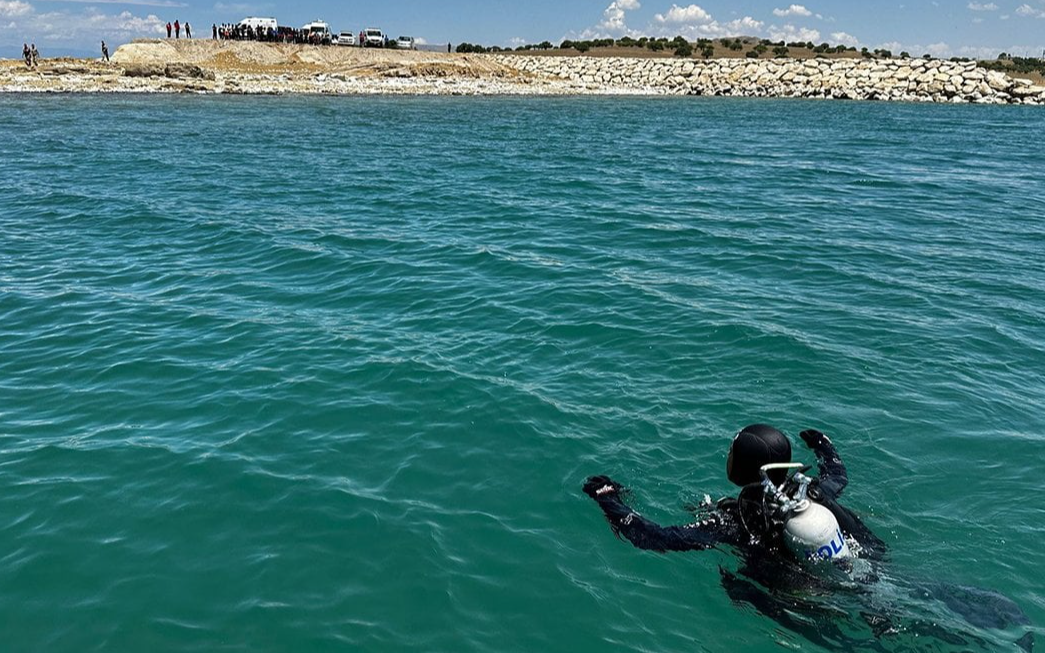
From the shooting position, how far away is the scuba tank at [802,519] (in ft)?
18.0

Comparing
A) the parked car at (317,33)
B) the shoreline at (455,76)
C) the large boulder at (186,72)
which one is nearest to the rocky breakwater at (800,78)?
the shoreline at (455,76)

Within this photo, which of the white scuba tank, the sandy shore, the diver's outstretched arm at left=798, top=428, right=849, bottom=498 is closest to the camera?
the white scuba tank

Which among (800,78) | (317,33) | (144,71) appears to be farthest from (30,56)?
(800,78)

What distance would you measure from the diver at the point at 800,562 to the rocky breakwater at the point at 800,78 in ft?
248

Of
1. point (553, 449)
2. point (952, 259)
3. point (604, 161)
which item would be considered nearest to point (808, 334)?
point (553, 449)

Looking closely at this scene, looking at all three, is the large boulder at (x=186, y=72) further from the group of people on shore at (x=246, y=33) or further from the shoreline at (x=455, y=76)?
the group of people on shore at (x=246, y=33)

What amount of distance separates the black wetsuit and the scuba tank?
132 millimetres

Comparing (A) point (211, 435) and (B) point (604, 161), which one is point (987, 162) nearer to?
(B) point (604, 161)

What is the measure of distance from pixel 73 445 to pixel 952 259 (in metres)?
16.5

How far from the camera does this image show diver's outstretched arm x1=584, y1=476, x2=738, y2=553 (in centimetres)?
627

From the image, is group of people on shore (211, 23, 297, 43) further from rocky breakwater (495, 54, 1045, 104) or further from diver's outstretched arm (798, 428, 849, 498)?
diver's outstretched arm (798, 428, 849, 498)

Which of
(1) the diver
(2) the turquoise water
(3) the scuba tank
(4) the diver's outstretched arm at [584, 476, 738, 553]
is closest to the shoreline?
(2) the turquoise water

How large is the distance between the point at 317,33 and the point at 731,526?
303ft

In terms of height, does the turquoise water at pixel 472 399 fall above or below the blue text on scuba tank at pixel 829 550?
below
